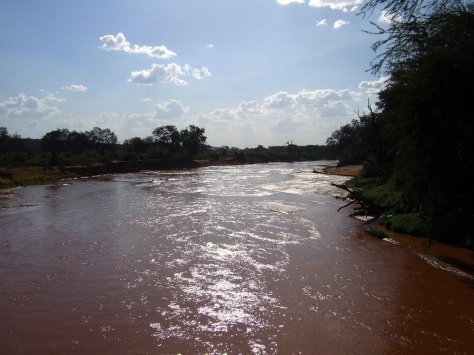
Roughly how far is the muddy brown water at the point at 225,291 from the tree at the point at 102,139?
8827cm

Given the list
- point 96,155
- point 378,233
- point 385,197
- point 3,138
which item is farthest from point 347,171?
point 3,138

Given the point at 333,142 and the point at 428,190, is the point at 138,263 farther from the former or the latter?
the point at 333,142

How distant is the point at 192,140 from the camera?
110 metres

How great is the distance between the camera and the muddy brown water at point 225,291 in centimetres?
929

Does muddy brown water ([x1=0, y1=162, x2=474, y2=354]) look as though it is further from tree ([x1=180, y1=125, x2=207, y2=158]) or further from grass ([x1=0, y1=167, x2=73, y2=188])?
tree ([x1=180, y1=125, x2=207, y2=158])

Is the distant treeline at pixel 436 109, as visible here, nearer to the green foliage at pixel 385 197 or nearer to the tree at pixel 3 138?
the green foliage at pixel 385 197

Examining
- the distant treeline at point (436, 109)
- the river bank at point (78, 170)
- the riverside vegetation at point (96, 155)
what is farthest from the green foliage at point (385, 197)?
the riverside vegetation at point (96, 155)

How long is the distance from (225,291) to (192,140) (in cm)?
9885

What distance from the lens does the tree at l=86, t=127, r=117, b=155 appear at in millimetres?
106625

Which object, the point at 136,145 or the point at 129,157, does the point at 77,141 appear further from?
the point at 129,157

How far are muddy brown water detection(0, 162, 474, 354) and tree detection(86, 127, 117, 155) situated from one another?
8827 cm

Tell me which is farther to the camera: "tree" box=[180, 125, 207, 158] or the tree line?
"tree" box=[180, 125, 207, 158]

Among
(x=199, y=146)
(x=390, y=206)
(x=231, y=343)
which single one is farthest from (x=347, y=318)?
(x=199, y=146)

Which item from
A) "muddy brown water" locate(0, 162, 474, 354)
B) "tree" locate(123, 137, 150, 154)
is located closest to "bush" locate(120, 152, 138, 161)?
"tree" locate(123, 137, 150, 154)
